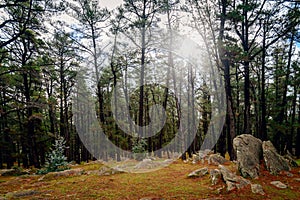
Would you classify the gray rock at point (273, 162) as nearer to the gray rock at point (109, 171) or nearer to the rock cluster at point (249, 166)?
the rock cluster at point (249, 166)

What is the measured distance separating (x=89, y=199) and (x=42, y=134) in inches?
460

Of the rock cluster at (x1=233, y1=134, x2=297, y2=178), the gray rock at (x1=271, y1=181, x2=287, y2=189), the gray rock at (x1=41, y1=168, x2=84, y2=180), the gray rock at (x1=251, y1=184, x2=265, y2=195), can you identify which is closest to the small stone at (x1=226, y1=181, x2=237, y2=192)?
the gray rock at (x1=251, y1=184, x2=265, y2=195)

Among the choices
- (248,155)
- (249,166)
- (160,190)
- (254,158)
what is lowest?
(160,190)

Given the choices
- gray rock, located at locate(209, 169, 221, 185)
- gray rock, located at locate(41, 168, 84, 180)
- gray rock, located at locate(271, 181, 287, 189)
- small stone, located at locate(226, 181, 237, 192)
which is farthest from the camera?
gray rock, located at locate(41, 168, 84, 180)

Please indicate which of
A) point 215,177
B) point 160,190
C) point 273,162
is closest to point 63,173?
point 160,190

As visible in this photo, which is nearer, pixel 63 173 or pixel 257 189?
pixel 257 189

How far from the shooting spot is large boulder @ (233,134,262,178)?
693 cm

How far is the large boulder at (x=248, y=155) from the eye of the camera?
273 inches

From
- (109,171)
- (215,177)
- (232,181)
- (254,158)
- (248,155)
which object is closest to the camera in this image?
(232,181)

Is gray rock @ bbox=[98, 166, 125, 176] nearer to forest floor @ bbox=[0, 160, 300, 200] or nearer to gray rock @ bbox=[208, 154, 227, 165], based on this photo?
forest floor @ bbox=[0, 160, 300, 200]

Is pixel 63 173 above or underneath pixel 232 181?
underneath

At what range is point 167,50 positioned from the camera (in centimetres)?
1617

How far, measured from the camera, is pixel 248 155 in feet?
24.3

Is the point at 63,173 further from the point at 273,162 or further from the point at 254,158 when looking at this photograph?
the point at 273,162
